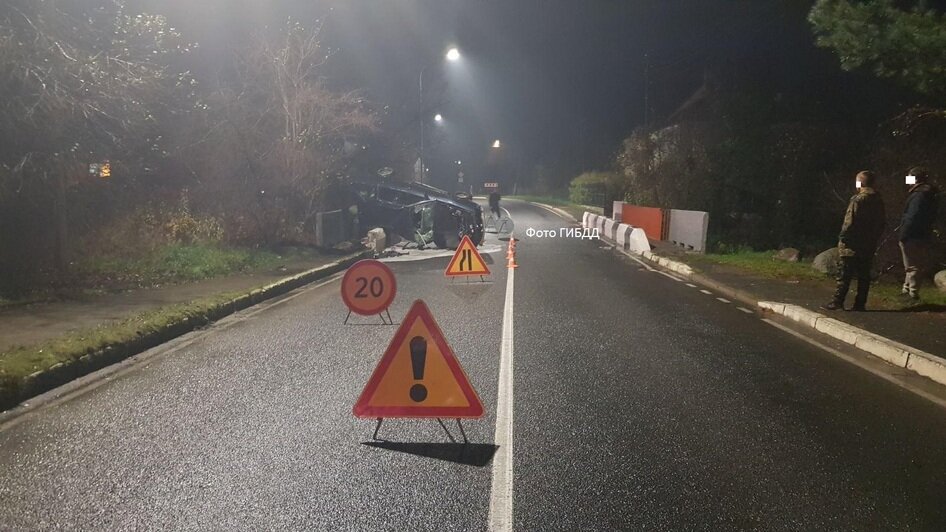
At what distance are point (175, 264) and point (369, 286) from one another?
26.7 ft

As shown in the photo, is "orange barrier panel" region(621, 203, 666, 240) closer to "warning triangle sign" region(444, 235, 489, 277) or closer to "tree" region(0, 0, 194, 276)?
"warning triangle sign" region(444, 235, 489, 277)

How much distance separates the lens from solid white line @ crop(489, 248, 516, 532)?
4219 millimetres

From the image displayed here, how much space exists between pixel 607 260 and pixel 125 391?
606 inches

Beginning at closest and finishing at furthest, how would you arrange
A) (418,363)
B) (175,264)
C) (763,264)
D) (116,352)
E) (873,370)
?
(418,363)
(873,370)
(116,352)
(175,264)
(763,264)

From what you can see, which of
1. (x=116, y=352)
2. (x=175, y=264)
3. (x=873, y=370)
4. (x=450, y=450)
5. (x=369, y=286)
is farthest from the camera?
(x=175, y=264)

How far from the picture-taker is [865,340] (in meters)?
8.88

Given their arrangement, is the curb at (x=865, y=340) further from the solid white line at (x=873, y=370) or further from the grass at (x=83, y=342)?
the grass at (x=83, y=342)

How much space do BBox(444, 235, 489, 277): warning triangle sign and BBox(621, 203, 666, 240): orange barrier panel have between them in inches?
520

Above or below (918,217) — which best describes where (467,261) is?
below

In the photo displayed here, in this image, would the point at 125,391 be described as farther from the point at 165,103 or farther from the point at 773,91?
the point at 773,91

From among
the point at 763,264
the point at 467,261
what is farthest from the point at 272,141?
the point at 763,264

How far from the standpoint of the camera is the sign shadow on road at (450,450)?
5125mm

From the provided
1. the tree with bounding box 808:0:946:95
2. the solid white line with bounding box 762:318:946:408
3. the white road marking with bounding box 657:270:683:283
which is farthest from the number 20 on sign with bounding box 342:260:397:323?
the white road marking with bounding box 657:270:683:283

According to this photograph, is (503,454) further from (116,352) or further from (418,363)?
(116,352)
